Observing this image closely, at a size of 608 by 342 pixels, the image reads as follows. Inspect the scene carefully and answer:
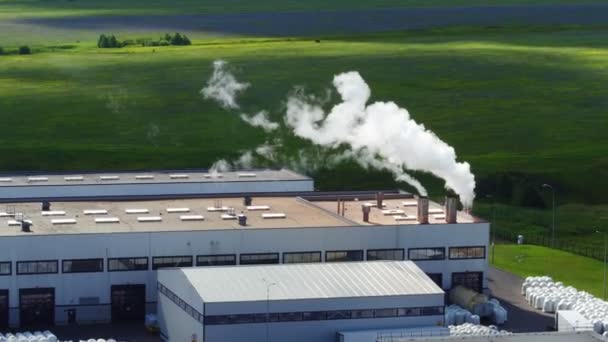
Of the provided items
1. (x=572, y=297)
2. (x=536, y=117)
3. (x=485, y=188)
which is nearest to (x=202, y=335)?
(x=572, y=297)

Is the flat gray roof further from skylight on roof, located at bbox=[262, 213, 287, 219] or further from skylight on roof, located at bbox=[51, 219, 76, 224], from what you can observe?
skylight on roof, located at bbox=[51, 219, 76, 224]

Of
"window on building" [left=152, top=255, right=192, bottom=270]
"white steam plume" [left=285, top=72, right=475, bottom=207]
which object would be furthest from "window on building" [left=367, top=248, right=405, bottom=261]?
"window on building" [left=152, top=255, right=192, bottom=270]

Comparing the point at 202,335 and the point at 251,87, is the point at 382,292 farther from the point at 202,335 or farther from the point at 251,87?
the point at 251,87

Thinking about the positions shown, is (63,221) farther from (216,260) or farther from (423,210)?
(423,210)

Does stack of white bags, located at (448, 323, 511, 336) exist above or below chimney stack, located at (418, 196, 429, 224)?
below

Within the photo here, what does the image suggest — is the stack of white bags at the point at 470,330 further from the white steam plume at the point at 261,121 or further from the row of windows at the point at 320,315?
the white steam plume at the point at 261,121


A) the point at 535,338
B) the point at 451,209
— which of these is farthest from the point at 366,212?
the point at 535,338
